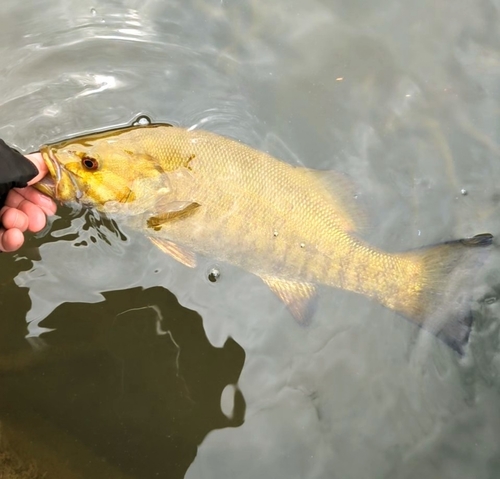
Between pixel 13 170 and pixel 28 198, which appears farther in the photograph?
pixel 28 198

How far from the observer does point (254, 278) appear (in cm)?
364

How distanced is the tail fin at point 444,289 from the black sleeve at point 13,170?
2173 millimetres

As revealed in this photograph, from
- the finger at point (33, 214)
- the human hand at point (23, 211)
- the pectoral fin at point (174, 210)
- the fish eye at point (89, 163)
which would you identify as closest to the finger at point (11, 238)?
the human hand at point (23, 211)

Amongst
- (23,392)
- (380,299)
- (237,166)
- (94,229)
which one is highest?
(237,166)

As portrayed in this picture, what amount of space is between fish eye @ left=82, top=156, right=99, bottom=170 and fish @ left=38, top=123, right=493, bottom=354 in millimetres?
80

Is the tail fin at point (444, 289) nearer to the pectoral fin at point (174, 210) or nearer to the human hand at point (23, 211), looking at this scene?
the pectoral fin at point (174, 210)

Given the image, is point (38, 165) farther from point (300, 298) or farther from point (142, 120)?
point (300, 298)

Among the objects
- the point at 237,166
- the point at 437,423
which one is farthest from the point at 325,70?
the point at 437,423

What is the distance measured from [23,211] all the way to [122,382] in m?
1.22

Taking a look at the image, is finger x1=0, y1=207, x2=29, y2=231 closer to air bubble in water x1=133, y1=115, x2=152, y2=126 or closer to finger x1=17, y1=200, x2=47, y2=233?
finger x1=17, y1=200, x2=47, y2=233

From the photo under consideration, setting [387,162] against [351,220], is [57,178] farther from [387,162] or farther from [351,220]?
[387,162]

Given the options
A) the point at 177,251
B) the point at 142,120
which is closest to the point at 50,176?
the point at 177,251

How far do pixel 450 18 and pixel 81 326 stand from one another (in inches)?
137

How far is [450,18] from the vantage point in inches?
157
